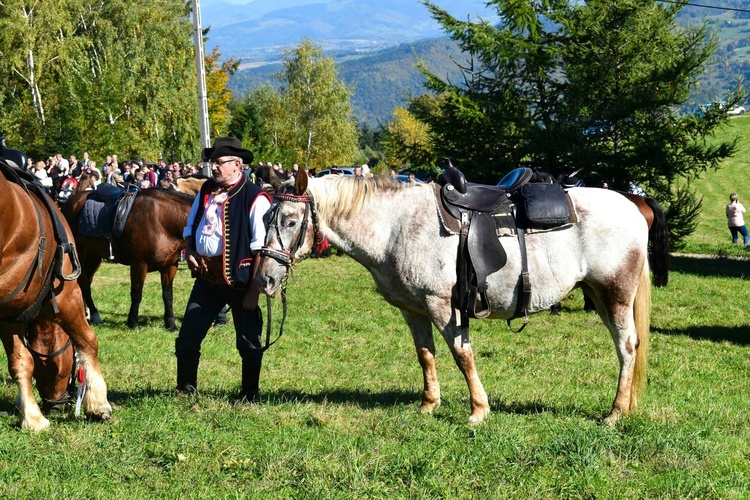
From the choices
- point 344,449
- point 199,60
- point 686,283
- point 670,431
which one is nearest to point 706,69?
point 686,283

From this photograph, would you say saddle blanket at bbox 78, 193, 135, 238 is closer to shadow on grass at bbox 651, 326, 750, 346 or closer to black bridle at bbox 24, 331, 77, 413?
black bridle at bbox 24, 331, 77, 413

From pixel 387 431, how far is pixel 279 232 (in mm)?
1626

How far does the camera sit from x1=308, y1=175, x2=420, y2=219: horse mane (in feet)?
18.6

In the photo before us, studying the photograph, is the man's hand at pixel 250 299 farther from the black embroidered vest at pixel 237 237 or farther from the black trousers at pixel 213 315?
the black trousers at pixel 213 315

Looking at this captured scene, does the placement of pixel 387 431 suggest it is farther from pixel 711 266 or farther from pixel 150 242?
pixel 711 266

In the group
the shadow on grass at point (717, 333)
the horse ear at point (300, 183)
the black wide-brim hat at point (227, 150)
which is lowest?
the shadow on grass at point (717, 333)

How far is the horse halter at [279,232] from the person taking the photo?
215 inches

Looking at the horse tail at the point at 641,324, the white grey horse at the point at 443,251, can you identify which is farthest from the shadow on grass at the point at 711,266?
the white grey horse at the point at 443,251

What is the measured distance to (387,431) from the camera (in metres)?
5.22

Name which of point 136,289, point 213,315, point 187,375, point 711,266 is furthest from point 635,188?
point 187,375

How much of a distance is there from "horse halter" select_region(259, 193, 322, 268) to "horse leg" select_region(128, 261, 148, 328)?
546cm

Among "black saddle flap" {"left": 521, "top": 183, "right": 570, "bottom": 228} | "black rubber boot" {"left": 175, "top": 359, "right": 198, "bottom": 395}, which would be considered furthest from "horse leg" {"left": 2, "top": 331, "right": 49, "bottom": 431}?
"black saddle flap" {"left": 521, "top": 183, "right": 570, "bottom": 228}

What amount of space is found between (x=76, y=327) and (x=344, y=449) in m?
2.24

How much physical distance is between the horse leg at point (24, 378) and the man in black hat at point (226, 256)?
117cm
